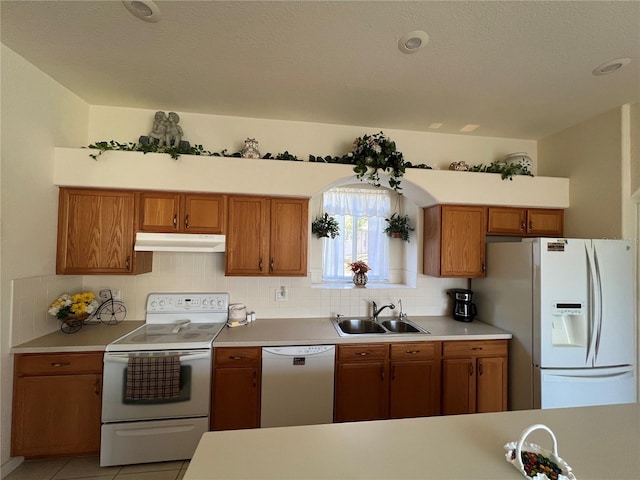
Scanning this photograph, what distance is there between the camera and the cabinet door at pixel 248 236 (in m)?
2.46

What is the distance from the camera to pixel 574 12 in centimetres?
145

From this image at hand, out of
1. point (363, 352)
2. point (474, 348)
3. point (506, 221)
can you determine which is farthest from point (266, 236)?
point (506, 221)

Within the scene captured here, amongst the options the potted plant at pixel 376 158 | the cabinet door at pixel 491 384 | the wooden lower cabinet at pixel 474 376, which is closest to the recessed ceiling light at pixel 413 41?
the potted plant at pixel 376 158

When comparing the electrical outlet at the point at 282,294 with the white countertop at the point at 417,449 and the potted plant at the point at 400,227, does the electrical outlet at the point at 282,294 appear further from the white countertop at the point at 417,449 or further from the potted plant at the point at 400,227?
the white countertop at the point at 417,449

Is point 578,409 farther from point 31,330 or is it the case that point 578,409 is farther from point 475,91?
point 31,330

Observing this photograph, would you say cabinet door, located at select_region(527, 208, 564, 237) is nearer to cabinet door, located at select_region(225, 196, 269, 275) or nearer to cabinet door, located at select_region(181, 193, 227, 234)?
cabinet door, located at select_region(225, 196, 269, 275)

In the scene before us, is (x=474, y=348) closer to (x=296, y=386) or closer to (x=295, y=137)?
(x=296, y=386)

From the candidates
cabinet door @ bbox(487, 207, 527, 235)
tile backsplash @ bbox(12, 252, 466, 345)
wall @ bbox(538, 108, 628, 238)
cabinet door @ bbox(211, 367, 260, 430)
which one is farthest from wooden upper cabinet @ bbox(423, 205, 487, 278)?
cabinet door @ bbox(211, 367, 260, 430)

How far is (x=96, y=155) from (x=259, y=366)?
214 cm

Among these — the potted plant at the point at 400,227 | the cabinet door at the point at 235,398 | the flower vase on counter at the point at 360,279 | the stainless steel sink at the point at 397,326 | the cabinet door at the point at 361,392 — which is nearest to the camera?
the cabinet door at the point at 235,398

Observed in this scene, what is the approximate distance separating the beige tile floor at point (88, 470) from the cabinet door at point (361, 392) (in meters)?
1.23

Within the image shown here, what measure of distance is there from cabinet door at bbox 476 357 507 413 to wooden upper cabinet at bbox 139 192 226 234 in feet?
8.51

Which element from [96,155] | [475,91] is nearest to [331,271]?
[475,91]

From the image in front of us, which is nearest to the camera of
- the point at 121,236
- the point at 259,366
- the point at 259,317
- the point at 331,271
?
the point at 259,366
